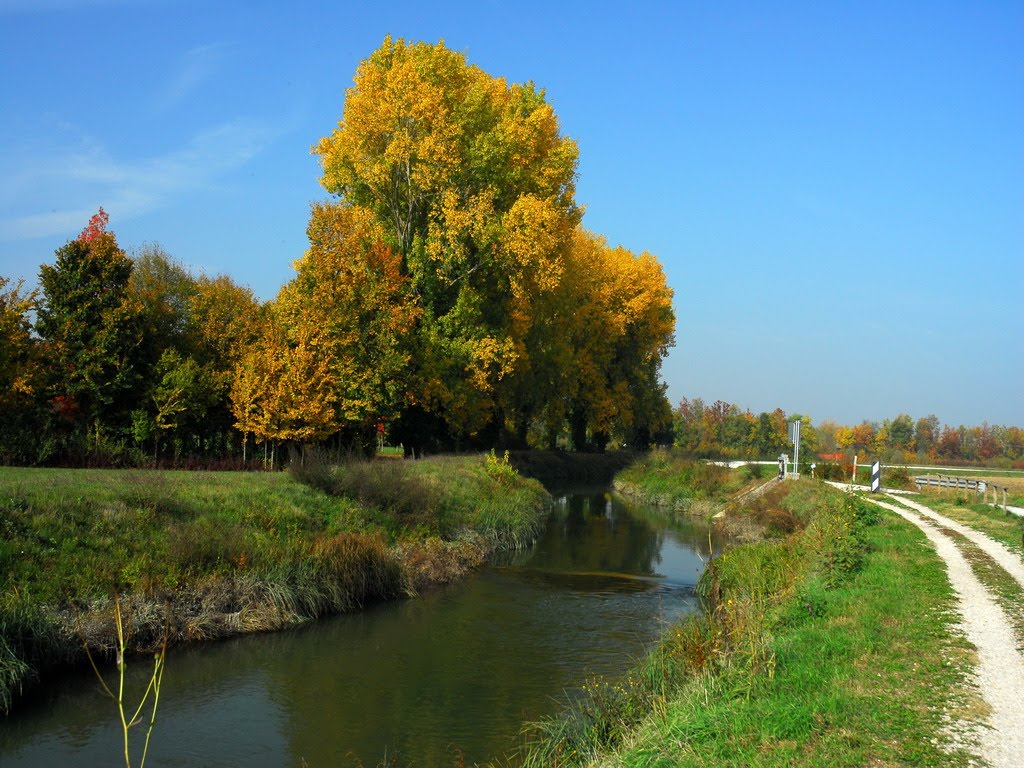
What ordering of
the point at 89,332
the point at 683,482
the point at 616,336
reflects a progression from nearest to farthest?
the point at 89,332, the point at 683,482, the point at 616,336

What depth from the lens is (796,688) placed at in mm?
8766

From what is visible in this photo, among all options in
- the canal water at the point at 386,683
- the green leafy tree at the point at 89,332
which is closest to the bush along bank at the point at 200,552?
the canal water at the point at 386,683

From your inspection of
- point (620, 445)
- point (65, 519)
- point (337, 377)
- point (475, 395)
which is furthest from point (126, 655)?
point (620, 445)

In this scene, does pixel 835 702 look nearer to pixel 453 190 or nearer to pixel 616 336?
pixel 453 190

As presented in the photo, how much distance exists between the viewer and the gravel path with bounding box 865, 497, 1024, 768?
7.04 m

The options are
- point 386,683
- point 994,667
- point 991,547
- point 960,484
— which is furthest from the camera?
point 960,484

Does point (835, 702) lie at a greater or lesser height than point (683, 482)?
lesser

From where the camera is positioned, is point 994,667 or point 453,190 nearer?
point 994,667

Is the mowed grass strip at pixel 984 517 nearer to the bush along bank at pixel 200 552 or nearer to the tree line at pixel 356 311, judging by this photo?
the bush along bank at pixel 200 552

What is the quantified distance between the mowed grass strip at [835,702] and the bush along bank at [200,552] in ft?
21.0

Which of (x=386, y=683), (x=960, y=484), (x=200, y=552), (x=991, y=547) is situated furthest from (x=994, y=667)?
(x=960, y=484)

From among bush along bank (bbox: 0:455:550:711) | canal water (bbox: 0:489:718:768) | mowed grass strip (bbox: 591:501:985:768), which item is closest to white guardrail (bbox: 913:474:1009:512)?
canal water (bbox: 0:489:718:768)

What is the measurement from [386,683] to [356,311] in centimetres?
1973

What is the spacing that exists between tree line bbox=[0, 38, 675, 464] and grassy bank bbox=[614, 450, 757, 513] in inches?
343
